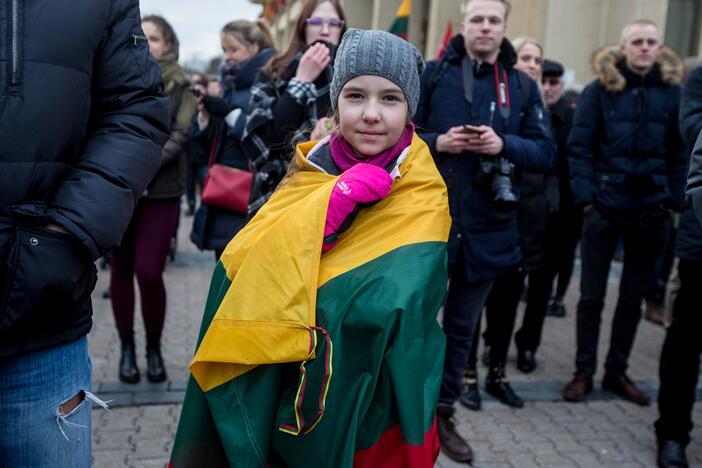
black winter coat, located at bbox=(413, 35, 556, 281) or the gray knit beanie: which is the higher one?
the gray knit beanie

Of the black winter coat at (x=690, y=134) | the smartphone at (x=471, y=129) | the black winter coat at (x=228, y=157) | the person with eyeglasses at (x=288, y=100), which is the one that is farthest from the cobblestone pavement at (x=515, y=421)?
the smartphone at (x=471, y=129)

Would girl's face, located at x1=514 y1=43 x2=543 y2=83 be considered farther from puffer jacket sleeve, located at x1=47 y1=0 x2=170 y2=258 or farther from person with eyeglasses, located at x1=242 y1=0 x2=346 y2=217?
puffer jacket sleeve, located at x1=47 y1=0 x2=170 y2=258

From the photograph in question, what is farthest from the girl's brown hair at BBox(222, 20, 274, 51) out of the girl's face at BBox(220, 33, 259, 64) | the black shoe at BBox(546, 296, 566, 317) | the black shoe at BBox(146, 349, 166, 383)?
the black shoe at BBox(546, 296, 566, 317)

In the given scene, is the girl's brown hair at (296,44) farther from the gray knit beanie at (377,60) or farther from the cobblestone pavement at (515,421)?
the cobblestone pavement at (515,421)

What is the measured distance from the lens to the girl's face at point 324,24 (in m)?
3.77

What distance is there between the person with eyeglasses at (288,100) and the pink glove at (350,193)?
1.15m

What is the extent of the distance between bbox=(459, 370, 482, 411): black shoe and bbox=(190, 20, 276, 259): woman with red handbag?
5.36 ft

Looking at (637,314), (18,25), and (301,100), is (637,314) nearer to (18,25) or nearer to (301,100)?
(301,100)

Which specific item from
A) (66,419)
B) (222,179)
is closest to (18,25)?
(66,419)

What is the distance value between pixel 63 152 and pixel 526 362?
4108 mm

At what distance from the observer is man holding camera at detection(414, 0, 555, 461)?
12.4 feet

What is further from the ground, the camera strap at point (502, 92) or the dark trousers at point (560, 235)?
the camera strap at point (502, 92)

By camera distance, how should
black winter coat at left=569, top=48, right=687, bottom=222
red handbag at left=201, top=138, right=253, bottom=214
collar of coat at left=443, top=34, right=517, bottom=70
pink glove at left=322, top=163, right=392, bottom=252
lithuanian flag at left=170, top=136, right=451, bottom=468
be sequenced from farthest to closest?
black winter coat at left=569, top=48, right=687, bottom=222
red handbag at left=201, top=138, right=253, bottom=214
collar of coat at left=443, top=34, right=517, bottom=70
pink glove at left=322, top=163, right=392, bottom=252
lithuanian flag at left=170, top=136, right=451, bottom=468

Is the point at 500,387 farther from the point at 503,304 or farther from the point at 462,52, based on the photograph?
the point at 462,52
